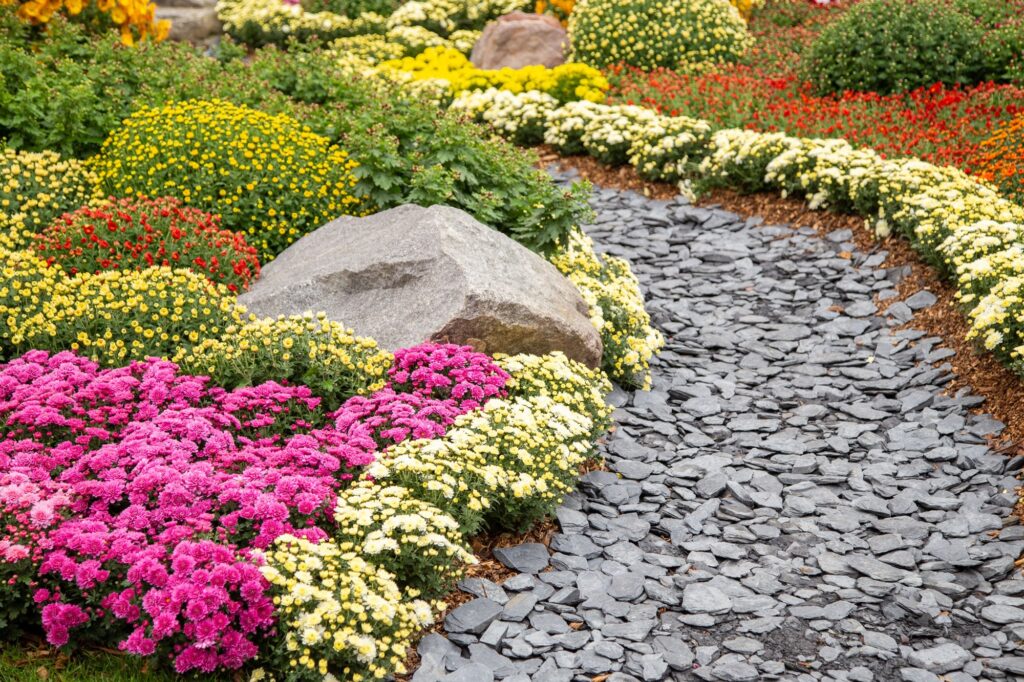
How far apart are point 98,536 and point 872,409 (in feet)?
15.5

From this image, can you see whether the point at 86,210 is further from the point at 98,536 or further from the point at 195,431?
the point at 98,536

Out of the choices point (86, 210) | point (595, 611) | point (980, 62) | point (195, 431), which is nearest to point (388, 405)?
point (195, 431)

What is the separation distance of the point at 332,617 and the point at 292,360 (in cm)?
192

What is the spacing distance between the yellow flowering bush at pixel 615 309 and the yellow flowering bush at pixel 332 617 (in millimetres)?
3139

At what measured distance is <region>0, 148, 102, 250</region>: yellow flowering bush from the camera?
7219 millimetres

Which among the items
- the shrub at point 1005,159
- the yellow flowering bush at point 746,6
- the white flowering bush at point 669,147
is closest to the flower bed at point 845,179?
the white flowering bush at point 669,147

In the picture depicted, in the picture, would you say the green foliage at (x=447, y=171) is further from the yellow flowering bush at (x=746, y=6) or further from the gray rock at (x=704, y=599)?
the yellow flowering bush at (x=746, y=6)

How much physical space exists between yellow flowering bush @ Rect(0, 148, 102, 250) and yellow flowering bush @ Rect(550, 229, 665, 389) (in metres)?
3.53

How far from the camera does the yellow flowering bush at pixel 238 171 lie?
295 inches

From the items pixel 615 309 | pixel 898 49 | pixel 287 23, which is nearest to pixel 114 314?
pixel 615 309

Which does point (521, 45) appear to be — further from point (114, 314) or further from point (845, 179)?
point (114, 314)

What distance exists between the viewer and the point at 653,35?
13.4 meters

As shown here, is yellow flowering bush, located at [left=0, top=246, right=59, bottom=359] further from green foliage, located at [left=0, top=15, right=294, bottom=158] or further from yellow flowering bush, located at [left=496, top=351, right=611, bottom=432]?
yellow flowering bush, located at [left=496, top=351, right=611, bottom=432]

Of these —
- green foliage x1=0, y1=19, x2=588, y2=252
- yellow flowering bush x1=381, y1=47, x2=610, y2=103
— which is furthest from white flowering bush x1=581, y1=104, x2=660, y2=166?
green foliage x1=0, y1=19, x2=588, y2=252
